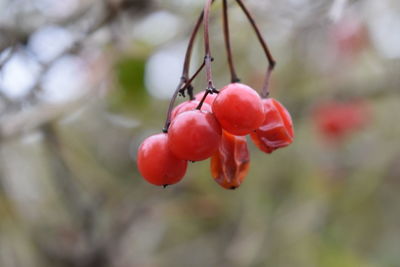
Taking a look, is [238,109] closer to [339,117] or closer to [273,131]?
[273,131]

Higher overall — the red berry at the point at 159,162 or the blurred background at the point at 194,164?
the red berry at the point at 159,162

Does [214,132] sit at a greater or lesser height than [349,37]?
greater

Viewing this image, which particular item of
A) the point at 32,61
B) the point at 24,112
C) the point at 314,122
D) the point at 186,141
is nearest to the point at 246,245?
the point at 314,122

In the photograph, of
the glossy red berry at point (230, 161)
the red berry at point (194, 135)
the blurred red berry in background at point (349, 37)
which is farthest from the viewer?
the blurred red berry in background at point (349, 37)

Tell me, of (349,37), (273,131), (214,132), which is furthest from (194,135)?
(349,37)

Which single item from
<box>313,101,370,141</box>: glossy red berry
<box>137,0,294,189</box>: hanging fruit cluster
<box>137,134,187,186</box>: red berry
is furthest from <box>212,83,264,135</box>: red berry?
<box>313,101,370,141</box>: glossy red berry

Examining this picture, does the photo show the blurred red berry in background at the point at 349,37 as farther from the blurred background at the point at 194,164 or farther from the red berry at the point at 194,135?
the red berry at the point at 194,135

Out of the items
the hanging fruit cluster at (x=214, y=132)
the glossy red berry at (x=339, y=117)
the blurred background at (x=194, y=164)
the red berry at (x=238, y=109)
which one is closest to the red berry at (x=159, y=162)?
the hanging fruit cluster at (x=214, y=132)
